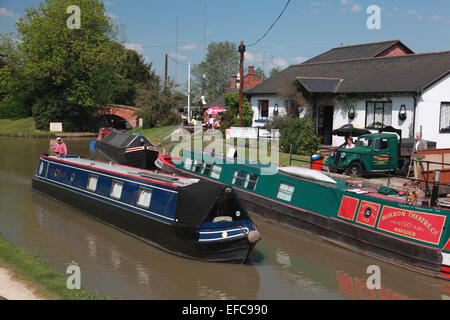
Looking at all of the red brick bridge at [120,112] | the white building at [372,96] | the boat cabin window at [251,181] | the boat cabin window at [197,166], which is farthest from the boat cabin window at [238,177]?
the red brick bridge at [120,112]

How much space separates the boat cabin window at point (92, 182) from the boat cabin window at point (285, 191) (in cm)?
619

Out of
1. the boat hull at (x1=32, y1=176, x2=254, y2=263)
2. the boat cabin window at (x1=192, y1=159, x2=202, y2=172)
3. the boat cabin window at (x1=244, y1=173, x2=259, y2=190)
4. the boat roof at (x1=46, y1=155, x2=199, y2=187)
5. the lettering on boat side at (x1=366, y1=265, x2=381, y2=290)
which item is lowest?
the lettering on boat side at (x1=366, y1=265, x2=381, y2=290)

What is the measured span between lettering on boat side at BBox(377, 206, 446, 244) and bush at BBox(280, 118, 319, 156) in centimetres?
1186

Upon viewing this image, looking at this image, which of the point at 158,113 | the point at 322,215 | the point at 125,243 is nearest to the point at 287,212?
the point at 322,215

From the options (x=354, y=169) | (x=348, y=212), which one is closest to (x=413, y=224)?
(x=348, y=212)

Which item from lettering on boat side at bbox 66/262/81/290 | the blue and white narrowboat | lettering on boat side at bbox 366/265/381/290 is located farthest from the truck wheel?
lettering on boat side at bbox 66/262/81/290

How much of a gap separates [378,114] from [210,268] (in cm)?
1590

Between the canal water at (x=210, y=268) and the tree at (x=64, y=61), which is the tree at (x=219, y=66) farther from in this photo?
the canal water at (x=210, y=268)

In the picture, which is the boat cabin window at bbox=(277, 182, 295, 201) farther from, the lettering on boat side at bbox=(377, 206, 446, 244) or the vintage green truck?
the lettering on boat side at bbox=(377, 206, 446, 244)

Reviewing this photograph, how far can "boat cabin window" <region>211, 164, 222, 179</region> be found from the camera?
56.3 feet

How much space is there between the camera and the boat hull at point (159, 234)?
1086 centimetres

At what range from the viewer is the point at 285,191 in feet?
47.7

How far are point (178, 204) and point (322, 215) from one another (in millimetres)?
4433
